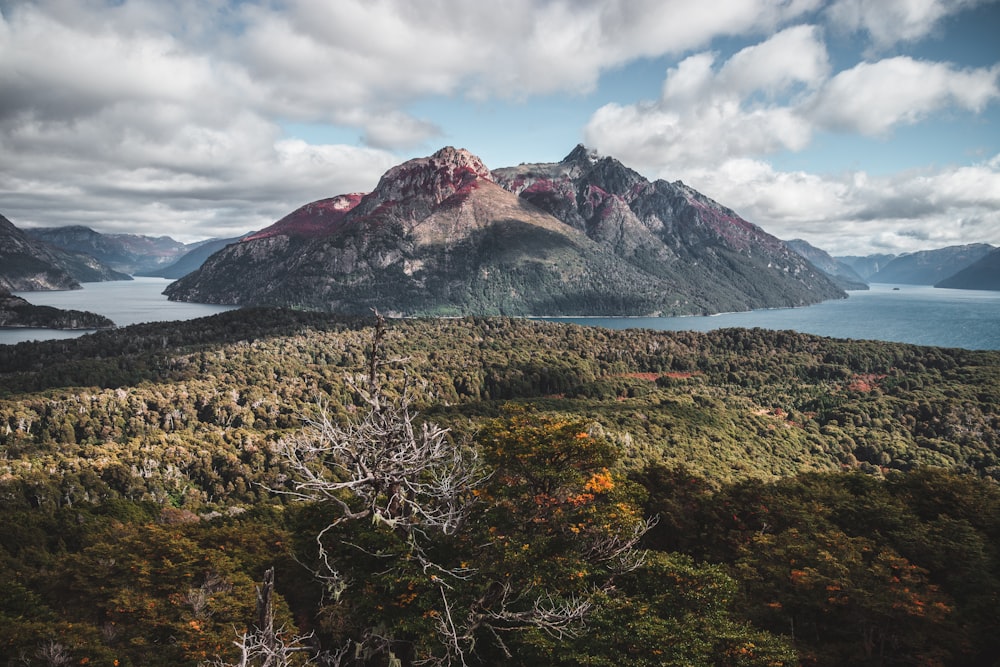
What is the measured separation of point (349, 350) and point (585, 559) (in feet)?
524

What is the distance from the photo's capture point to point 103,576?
26594 mm

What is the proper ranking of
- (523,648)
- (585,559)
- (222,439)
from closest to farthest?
(523,648) → (585,559) → (222,439)

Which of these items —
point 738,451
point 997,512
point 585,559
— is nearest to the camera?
point 585,559

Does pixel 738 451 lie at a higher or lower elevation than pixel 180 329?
lower

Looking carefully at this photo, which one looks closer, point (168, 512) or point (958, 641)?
point (958, 641)

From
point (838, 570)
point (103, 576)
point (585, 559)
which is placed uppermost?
point (585, 559)

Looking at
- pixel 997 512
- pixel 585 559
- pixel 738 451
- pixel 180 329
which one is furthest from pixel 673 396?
pixel 180 329

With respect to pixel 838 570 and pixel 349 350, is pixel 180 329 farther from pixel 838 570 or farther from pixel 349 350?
pixel 838 570

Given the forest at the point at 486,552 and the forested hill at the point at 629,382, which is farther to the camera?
the forested hill at the point at 629,382

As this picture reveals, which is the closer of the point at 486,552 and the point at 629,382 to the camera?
the point at 486,552

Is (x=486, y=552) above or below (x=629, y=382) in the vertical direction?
above

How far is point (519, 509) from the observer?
1903cm

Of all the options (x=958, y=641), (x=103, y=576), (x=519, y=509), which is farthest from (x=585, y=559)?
(x=103, y=576)

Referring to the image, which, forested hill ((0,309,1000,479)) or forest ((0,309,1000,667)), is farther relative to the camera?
forested hill ((0,309,1000,479))
